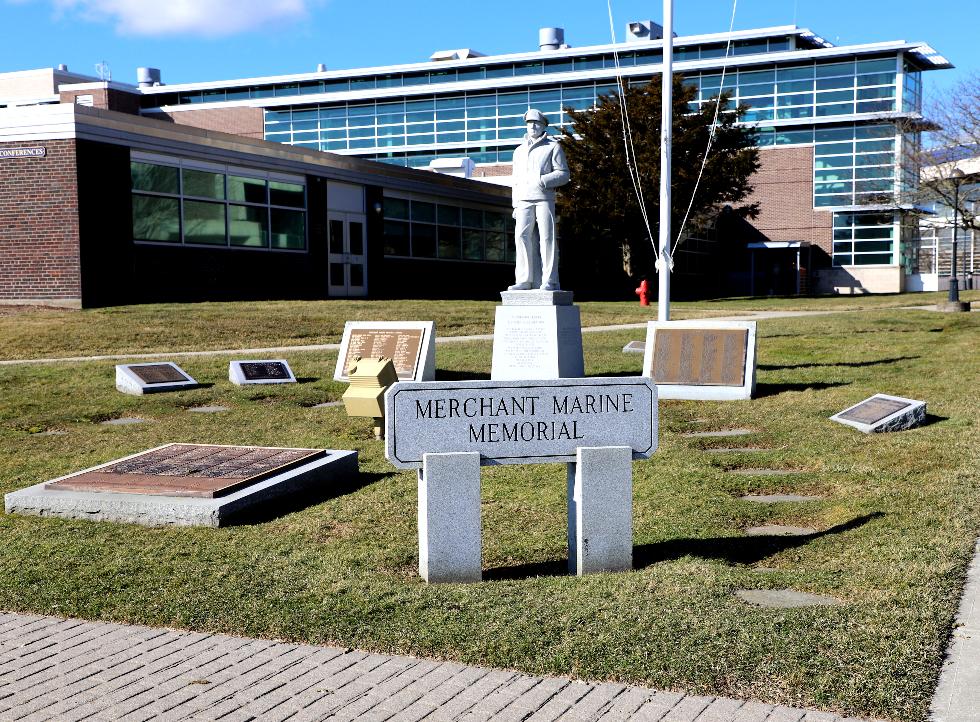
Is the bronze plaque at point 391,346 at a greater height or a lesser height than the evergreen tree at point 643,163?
lesser

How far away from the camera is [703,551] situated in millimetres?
6117

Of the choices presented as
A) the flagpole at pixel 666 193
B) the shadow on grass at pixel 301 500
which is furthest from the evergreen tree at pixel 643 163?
the shadow on grass at pixel 301 500

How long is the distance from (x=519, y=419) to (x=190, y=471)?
3.02 metres

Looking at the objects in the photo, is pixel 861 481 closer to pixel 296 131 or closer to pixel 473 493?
pixel 473 493

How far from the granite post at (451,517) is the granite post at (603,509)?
0.56 metres

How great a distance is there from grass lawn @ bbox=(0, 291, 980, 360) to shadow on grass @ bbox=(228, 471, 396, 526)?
10187 mm

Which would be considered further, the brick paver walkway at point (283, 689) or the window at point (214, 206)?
the window at point (214, 206)

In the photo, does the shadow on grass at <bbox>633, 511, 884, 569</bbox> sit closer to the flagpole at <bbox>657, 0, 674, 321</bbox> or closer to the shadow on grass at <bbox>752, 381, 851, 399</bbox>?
the shadow on grass at <bbox>752, 381, 851, 399</bbox>

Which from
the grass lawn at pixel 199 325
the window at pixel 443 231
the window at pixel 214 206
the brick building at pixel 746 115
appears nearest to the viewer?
the grass lawn at pixel 199 325

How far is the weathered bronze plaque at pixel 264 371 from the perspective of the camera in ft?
44.3

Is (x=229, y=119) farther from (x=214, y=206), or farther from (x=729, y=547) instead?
(x=729, y=547)

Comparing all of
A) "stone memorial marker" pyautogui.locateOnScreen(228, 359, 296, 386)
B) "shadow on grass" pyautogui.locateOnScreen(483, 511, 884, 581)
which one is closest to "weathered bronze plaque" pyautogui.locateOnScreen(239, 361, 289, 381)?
"stone memorial marker" pyautogui.locateOnScreen(228, 359, 296, 386)

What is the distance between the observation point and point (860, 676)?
161 inches

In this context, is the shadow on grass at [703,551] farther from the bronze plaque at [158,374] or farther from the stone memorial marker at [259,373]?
the bronze plaque at [158,374]
